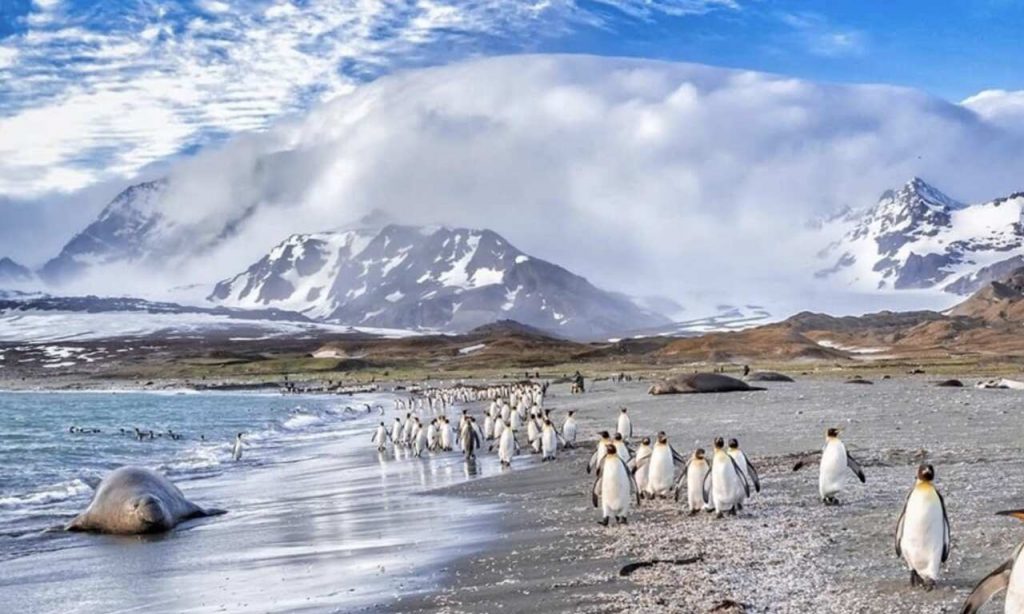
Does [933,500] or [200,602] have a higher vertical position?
[933,500]

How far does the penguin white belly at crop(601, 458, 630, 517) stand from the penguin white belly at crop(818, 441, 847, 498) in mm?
2166

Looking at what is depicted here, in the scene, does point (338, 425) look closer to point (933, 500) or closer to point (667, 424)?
point (667, 424)

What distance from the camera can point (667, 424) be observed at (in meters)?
27.5

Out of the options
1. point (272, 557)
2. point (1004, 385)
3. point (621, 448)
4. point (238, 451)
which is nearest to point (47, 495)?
point (238, 451)

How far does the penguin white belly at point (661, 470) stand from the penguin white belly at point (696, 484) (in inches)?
51.7

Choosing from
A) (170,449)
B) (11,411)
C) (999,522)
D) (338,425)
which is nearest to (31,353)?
(11,411)

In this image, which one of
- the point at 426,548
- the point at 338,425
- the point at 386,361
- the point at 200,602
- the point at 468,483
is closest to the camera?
the point at 200,602

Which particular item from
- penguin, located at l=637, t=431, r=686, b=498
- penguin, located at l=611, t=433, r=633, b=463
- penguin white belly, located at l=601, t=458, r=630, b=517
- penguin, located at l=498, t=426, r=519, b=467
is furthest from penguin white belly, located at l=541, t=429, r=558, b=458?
penguin white belly, located at l=601, t=458, r=630, b=517

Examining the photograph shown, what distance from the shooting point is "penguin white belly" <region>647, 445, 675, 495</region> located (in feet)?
47.7

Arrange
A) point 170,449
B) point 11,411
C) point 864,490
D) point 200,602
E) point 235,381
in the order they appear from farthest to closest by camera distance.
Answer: point 235,381
point 11,411
point 170,449
point 864,490
point 200,602

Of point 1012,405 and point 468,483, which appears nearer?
point 468,483

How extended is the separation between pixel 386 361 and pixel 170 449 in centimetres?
8667

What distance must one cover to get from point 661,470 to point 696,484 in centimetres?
148

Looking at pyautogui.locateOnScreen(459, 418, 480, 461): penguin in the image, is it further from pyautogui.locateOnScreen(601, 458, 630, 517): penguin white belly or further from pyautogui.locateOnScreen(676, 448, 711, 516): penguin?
pyautogui.locateOnScreen(601, 458, 630, 517): penguin white belly
